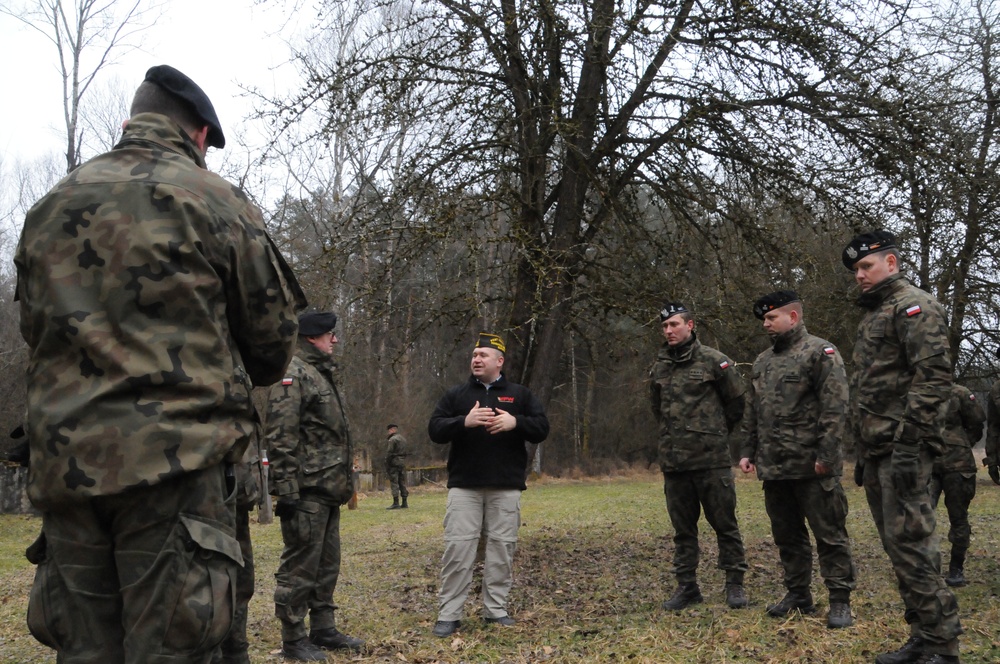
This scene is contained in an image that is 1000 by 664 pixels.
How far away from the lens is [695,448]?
7.01 metres

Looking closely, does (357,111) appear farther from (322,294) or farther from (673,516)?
(673,516)

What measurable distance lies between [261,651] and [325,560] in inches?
27.9

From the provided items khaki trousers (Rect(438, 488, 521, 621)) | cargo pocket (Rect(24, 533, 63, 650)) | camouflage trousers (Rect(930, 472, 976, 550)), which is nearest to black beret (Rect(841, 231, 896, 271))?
khaki trousers (Rect(438, 488, 521, 621))

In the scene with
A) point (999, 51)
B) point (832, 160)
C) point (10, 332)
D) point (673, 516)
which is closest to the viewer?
point (673, 516)

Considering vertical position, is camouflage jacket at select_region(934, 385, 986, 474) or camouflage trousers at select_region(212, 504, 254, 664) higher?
camouflage jacket at select_region(934, 385, 986, 474)

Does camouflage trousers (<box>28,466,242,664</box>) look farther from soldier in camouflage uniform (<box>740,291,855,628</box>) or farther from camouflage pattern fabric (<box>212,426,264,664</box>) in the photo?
soldier in camouflage uniform (<box>740,291,855,628</box>)

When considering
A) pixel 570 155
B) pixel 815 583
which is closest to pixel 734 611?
pixel 815 583

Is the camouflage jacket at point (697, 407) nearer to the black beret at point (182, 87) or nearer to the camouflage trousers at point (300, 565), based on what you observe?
the camouflage trousers at point (300, 565)

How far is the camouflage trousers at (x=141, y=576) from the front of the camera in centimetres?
250

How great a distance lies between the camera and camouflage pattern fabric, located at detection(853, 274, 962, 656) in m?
4.82

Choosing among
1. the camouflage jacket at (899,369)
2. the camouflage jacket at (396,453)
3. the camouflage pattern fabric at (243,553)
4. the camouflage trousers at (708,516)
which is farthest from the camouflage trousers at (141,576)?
the camouflage jacket at (396,453)

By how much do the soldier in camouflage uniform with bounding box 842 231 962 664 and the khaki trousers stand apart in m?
2.48

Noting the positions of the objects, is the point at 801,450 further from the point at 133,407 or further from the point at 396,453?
the point at 396,453

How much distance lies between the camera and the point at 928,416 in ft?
15.6
